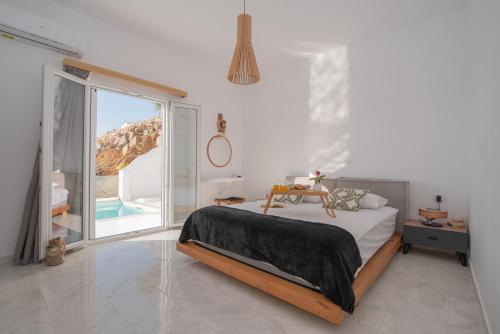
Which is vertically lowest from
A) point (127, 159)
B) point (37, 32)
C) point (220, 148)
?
point (127, 159)

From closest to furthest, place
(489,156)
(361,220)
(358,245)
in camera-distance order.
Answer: (489,156) → (358,245) → (361,220)

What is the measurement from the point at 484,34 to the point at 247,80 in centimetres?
205

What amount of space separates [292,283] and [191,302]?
0.86 m

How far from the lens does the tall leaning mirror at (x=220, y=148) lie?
5.08 meters

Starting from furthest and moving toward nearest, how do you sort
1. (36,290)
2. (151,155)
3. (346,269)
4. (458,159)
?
(151,155) → (458,159) → (36,290) → (346,269)

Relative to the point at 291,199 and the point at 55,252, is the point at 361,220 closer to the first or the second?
the point at 291,199

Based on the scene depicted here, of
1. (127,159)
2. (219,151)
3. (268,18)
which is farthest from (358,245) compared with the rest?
(127,159)

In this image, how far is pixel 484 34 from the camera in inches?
80.5

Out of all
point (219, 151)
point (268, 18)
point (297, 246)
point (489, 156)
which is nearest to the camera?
point (489, 156)

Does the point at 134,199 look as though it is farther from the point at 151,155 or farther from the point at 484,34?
the point at 484,34

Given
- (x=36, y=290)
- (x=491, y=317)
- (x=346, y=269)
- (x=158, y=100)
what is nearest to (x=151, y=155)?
(x=158, y=100)

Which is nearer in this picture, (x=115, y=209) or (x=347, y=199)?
(x=347, y=199)

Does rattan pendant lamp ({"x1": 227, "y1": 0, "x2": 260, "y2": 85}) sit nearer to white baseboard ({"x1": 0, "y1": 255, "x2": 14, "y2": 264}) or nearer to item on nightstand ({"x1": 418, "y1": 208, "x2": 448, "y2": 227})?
item on nightstand ({"x1": 418, "y1": 208, "x2": 448, "y2": 227})

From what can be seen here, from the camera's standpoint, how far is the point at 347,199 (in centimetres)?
319
